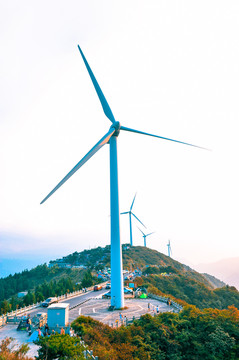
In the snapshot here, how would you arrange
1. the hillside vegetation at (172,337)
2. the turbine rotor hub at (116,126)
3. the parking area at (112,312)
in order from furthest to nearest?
the turbine rotor hub at (116,126), the parking area at (112,312), the hillside vegetation at (172,337)

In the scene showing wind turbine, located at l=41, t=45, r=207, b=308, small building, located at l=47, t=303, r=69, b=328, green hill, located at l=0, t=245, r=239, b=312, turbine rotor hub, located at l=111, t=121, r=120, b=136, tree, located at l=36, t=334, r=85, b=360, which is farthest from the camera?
green hill, located at l=0, t=245, r=239, b=312

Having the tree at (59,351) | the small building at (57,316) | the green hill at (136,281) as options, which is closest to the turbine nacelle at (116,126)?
the small building at (57,316)

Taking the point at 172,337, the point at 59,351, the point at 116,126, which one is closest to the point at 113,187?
the point at 116,126

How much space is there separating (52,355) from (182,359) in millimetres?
12309

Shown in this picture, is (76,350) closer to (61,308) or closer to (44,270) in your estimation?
(61,308)

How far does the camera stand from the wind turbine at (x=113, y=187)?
34.8m

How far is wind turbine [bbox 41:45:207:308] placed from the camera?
3484 centimetres

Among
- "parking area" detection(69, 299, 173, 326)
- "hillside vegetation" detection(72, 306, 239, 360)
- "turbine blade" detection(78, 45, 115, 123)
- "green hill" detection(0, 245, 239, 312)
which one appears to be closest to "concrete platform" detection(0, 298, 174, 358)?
"parking area" detection(69, 299, 173, 326)

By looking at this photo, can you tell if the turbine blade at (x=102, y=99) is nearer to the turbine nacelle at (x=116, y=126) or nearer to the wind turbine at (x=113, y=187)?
the wind turbine at (x=113, y=187)

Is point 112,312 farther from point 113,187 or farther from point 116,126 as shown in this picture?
point 116,126

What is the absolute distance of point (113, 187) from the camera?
38.8 metres

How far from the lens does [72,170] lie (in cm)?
3306

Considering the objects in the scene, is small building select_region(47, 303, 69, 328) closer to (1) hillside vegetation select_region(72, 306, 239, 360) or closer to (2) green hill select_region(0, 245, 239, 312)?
(1) hillside vegetation select_region(72, 306, 239, 360)

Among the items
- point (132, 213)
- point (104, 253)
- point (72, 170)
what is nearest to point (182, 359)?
point (72, 170)
